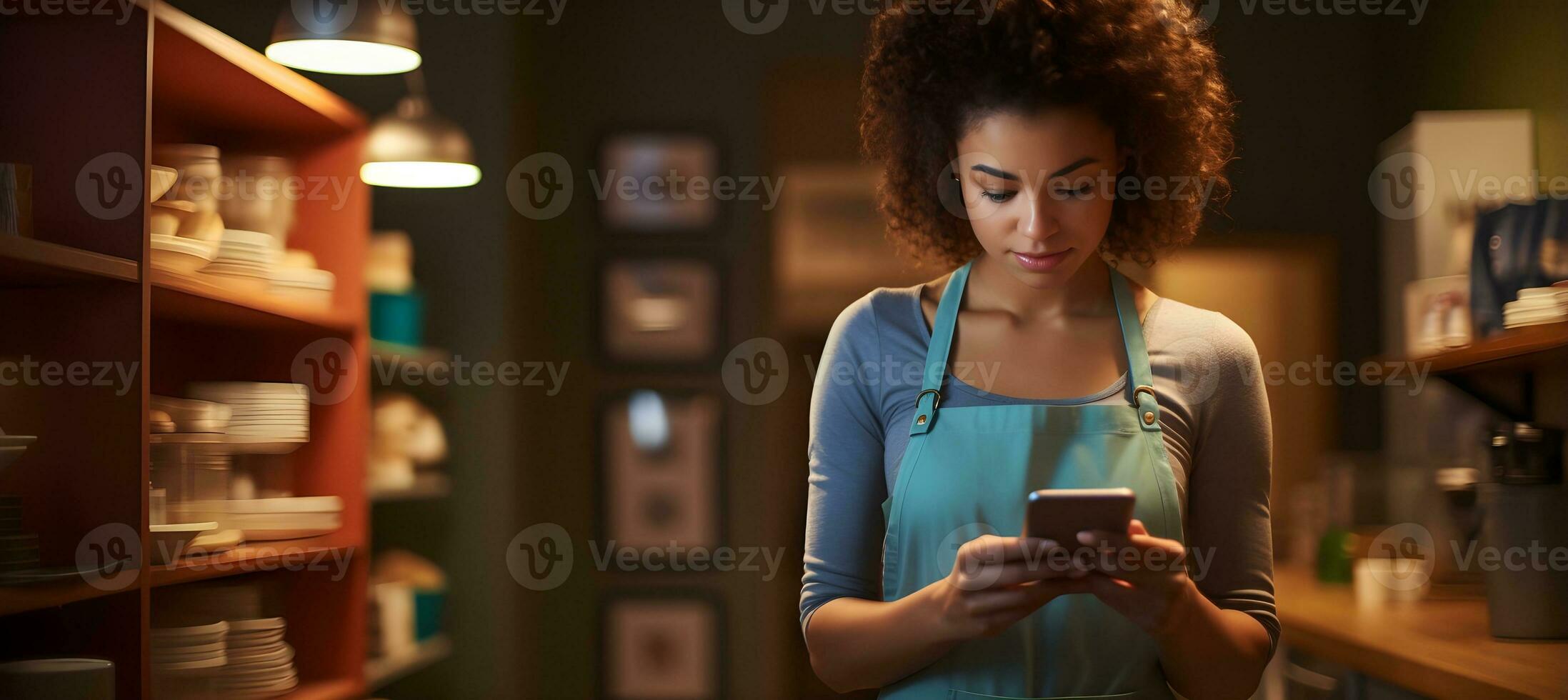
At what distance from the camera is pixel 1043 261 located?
1297 mm

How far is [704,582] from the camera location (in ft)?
16.0

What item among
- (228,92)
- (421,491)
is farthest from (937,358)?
(421,491)

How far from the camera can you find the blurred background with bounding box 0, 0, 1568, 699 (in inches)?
121

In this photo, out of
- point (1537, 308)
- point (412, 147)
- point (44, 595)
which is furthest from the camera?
point (412, 147)

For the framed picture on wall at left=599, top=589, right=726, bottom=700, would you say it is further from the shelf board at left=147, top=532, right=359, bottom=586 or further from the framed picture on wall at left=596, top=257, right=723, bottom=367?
the shelf board at left=147, top=532, right=359, bottom=586

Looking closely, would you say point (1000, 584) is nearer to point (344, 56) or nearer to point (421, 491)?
point (344, 56)

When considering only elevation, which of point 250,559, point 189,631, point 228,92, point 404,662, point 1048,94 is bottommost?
point 404,662

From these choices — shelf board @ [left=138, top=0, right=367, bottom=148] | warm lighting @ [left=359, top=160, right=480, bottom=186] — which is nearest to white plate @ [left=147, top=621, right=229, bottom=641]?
shelf board @ [left=138, top=0, right=367, bottom=148]

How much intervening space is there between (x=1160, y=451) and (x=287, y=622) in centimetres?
235

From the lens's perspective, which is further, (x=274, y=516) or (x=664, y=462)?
(x=664, y=462)

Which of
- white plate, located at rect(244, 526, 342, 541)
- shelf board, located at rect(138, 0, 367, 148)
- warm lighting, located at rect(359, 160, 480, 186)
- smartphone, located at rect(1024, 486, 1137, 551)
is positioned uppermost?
warm lighting, located at rect(359, 160, 480, 186)

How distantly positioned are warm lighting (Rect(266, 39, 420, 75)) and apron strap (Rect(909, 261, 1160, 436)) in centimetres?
183

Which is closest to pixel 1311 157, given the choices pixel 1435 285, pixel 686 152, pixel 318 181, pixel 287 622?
pixel 1435 285

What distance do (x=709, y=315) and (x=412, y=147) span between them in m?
1.70
